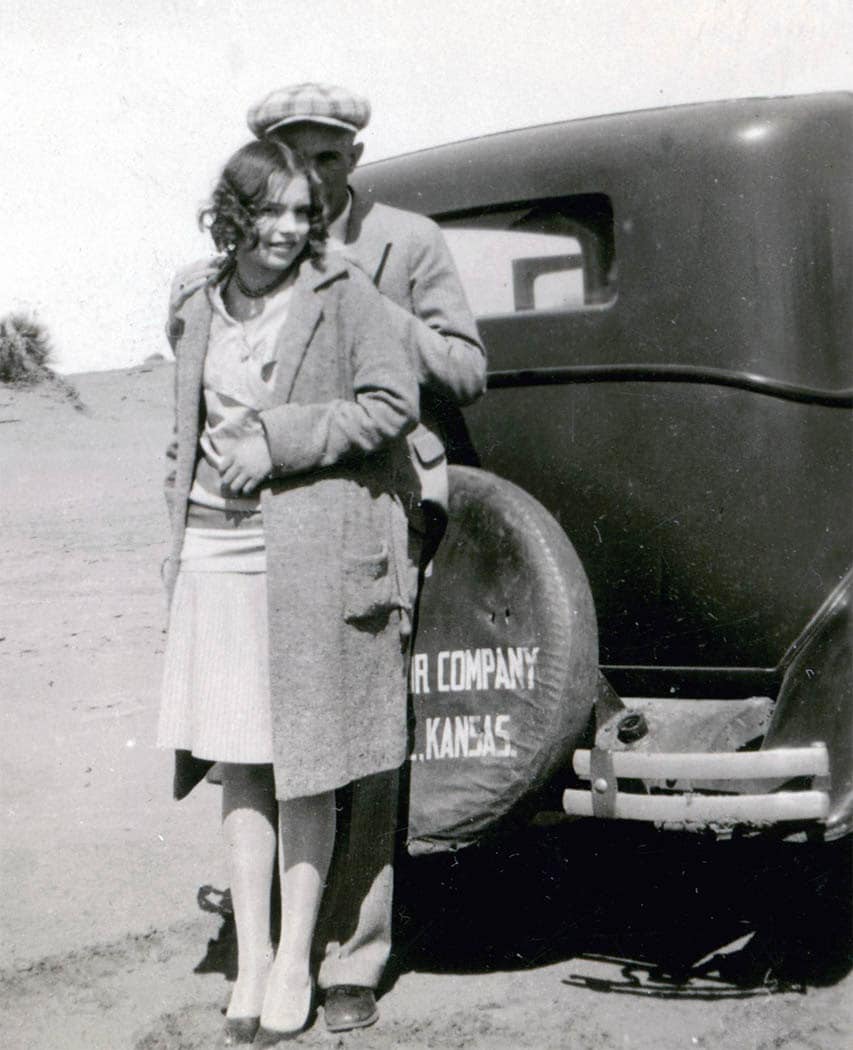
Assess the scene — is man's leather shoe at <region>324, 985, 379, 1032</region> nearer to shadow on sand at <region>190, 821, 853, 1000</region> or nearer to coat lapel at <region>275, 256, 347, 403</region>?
shadow on sand at <region>190, 821, 853, 1000</region>

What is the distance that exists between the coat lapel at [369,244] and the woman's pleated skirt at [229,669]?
2.76 ft

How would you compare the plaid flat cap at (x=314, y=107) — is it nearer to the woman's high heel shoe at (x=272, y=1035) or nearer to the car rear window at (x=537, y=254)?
the car rear window at (x=537, y=254)

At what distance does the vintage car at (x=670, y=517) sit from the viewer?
3.10 metres

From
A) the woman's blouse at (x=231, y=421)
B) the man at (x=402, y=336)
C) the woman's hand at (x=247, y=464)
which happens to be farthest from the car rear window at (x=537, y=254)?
the woman's hand at (x=247, y=464)

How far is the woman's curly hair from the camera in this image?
2881 millimetres

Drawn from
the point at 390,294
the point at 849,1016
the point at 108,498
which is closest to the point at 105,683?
the point at 390,294

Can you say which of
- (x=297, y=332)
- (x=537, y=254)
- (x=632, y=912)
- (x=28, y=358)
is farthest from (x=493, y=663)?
(x=28, y=358)

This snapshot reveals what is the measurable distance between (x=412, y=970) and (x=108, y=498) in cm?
1092

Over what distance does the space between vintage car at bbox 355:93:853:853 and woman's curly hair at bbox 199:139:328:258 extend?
2.75ft

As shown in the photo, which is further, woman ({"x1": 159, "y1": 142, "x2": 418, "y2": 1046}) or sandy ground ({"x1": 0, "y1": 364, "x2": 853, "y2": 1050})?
sandy ground ({"x1": 0, "y1": 364, "x2": 853, "y2": 1050})

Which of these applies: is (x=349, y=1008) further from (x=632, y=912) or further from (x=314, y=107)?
(x=314, y=107)

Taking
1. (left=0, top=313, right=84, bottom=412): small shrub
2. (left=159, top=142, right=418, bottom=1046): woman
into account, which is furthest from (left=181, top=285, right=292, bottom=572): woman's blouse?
(left=0, top=313, right=84, bottom=412): small shrub

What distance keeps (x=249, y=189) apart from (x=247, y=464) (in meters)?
0.60

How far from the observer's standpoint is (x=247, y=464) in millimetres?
2881
